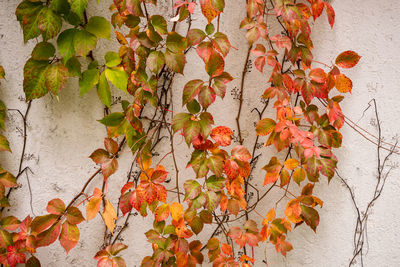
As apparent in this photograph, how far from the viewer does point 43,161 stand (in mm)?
1080

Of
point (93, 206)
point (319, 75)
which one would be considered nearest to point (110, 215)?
point (93, 206)

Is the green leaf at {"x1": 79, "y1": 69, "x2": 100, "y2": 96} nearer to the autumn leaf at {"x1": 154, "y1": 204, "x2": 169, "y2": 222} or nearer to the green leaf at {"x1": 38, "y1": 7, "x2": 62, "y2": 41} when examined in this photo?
the green leaf at {"x1": 38, "y1": 7, "x2": 62, "y2": 41}

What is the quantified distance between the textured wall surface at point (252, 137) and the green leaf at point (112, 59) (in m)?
0.08

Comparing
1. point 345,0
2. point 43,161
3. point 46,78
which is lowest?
point 43,161

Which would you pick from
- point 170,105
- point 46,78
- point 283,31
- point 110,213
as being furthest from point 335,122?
point 46,78

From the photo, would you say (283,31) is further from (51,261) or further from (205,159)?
(51,261)

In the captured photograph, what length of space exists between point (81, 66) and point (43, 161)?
1.30ft

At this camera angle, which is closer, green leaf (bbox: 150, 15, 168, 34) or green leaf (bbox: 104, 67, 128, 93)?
green leaf (bbox: 150, 15, 168, 34)

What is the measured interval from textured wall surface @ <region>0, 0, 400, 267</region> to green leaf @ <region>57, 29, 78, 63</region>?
119 millimetres

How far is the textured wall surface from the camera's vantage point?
1.07 meters

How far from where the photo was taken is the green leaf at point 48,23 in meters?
0.87

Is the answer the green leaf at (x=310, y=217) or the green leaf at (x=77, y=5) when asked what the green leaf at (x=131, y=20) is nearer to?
the green leaf at (x=77, y=5)

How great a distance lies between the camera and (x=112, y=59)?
3.32 ft

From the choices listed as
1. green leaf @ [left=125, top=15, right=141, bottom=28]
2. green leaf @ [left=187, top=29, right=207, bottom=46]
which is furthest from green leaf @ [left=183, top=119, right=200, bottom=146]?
green leaf @ [left=125, top=15, right=141, bottom=28]
